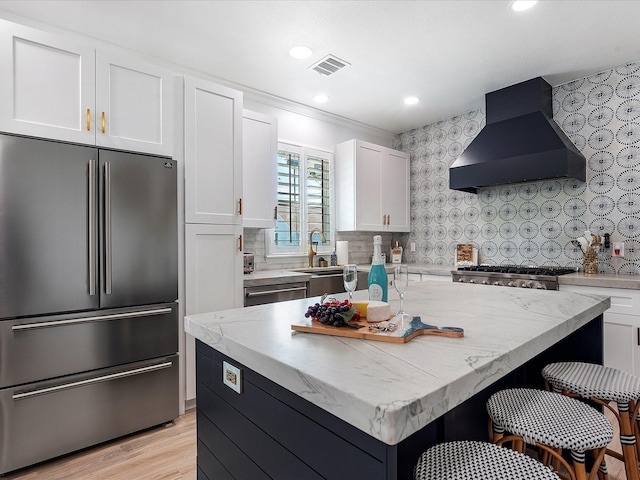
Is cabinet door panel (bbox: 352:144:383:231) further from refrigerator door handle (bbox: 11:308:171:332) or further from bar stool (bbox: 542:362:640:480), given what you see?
bar stool (bbox: 542:362:640:480)

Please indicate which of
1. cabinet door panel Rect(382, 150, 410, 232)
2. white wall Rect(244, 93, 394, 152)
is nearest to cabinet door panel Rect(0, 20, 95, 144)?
white wall Rect(244, 93, 394, 152)

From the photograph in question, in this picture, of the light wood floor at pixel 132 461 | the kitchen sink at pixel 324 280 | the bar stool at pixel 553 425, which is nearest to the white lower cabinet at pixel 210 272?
the light wood floor at pixel 132 461

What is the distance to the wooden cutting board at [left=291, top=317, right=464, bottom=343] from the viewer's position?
1.07 m

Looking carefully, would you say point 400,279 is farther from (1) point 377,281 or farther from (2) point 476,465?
(2) point 476,465

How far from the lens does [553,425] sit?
1104 millimetres

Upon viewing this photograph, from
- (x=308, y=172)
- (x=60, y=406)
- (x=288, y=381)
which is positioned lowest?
(x=60, y=406)

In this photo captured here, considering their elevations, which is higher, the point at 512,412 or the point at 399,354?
the point at 399,354

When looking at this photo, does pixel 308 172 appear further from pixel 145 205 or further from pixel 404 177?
pixel 145 205

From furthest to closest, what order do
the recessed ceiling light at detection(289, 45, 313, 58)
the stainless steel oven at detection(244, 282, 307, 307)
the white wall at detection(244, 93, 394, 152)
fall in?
the white wall at detection(244, 93, 394, 152) → the stainless steel oven at detection(244, 282, 307, 307) → the recessed ceiling light at detection(289, 45, 313, 58)

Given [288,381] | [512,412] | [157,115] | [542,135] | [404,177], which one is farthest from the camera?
[404,177]

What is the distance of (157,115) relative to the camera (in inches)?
96.0

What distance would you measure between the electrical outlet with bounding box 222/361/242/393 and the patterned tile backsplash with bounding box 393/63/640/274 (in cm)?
351

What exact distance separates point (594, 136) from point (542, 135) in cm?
53

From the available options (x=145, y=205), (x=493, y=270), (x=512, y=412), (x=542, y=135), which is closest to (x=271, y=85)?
(x=145, y=205)
